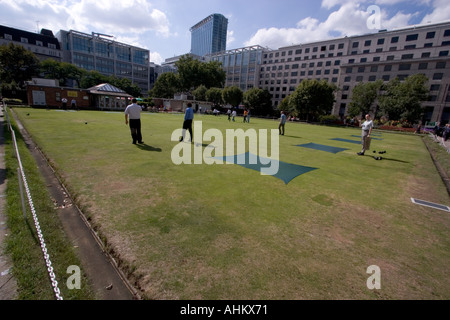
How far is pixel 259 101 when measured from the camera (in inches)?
2675

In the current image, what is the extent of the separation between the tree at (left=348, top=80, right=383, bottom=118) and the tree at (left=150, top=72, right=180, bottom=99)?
55425 millimetres

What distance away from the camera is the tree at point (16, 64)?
160ft

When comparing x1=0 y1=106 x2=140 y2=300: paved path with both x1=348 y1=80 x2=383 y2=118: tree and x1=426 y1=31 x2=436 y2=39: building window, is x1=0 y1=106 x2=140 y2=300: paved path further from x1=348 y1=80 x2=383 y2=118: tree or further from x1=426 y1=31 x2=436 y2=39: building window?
x1=426 y1=31 x2=436 y2=39: building window

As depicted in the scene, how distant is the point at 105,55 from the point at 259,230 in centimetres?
11635

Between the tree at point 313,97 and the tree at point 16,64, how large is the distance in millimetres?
64105

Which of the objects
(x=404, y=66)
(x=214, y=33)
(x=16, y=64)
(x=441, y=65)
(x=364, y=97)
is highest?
(x=214, y=33)

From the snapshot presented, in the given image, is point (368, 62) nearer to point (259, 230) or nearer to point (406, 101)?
point (406, 101)

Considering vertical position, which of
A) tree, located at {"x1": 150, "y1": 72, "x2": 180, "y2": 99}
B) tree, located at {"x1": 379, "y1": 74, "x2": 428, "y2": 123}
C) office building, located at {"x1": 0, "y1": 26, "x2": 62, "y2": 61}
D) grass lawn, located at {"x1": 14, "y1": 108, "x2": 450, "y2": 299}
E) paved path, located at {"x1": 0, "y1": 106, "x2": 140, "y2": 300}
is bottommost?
paved path, located at {"x1": 0, "y1": 106, "x2": 140, "y2": 300}

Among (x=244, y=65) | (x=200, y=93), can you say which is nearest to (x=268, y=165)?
(x=200, y=93)

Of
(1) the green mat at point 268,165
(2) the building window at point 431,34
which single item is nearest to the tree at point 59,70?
(1) the green mat at point 268,165

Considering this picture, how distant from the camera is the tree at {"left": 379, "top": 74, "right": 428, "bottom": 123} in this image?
134ft

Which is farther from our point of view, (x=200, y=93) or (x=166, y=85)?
(x=166, y=85)

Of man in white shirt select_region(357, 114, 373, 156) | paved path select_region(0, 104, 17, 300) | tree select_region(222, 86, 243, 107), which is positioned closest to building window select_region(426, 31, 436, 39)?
tree select_region(222, 86, 243, 107)
